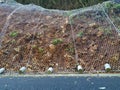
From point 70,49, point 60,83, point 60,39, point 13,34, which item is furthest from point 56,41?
point 60,83

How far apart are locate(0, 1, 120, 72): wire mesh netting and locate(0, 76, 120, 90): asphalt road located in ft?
1.33

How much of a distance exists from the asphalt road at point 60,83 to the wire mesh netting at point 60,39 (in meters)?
0.41

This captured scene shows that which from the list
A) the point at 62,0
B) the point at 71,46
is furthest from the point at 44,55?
the point at 62,0

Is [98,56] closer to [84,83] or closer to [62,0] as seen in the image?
[84,83]

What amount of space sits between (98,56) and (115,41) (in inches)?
20.7

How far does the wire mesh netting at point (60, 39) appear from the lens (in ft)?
19.6

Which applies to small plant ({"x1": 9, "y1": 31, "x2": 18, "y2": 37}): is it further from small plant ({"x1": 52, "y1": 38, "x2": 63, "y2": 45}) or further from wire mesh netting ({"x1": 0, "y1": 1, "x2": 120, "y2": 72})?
small plant ({"x1": 52, "y1": 38, "x2": 63, "y2": 45})

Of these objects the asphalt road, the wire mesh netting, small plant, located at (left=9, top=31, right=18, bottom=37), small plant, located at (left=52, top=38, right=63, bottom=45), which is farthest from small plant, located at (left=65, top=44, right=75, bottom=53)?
small plant, located at (left=9, top=31, right=18, bottom=37)

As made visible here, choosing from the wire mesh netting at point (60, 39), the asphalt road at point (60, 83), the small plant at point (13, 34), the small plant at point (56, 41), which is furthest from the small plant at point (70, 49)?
the small plant at point (13, 34)

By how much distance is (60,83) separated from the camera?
5.21 metres

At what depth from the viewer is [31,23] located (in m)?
7.18

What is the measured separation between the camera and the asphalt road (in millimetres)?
4980

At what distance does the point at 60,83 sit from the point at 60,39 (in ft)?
4.86

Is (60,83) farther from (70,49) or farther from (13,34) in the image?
(13,34)
